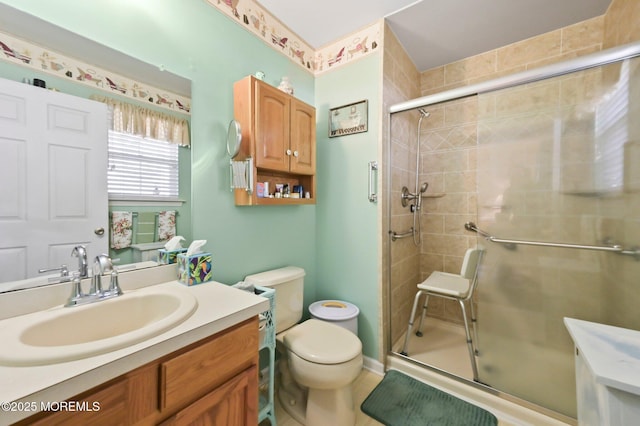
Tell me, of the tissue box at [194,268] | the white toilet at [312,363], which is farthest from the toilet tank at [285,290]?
the tissue box at [194,268]

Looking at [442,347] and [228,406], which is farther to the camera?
[442,347]

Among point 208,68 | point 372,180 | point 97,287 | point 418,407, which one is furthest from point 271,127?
point 418,407

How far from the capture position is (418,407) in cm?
146

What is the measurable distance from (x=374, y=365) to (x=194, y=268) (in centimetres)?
146

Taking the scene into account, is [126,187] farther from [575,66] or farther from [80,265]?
[575,66]

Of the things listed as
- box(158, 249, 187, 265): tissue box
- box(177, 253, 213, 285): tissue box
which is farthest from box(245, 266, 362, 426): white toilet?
box(158, 249, 187, 265): tissue box

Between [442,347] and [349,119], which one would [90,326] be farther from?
[442,347]

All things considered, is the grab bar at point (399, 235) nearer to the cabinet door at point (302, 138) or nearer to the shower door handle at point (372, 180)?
the shower door handle at point (372, 180)

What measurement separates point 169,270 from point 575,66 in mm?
2196

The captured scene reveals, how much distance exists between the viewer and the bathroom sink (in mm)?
593

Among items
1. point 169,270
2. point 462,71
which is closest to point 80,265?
point 169,270

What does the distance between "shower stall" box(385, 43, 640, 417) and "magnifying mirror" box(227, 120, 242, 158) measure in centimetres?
115

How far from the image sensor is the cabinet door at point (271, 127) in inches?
55.8

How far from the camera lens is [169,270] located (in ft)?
3.94
